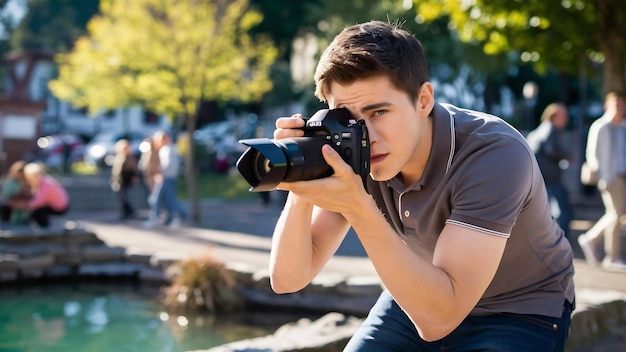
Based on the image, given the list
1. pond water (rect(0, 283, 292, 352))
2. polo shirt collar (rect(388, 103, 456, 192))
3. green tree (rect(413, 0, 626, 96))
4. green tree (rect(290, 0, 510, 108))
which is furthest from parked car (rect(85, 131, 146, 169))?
polo shirt collar (rect(388, 103, 456, 192))

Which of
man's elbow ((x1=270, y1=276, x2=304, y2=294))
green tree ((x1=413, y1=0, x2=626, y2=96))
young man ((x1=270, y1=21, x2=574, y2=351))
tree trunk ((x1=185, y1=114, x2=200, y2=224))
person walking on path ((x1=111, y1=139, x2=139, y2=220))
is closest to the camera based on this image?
young man ((x1=270, y1=21, x2=574, y2=351))

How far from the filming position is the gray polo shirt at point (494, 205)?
9.10 feet

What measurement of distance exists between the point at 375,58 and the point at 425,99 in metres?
0.31

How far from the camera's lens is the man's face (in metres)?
2.76

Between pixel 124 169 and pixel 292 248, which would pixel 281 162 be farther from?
pixel 124 169

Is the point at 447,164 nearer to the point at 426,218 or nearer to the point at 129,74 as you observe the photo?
the point at 426,218

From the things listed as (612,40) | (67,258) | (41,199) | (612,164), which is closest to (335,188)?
(612,164)

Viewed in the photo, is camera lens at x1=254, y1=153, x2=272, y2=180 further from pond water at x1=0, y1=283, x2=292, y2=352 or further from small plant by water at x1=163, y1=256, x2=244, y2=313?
small plant by water at x1=163, y1=256, x2=244, y2=313

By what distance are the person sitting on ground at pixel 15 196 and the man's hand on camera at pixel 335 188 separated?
38.0 ft

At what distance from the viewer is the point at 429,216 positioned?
304 cm

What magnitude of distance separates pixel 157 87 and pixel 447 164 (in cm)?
1791

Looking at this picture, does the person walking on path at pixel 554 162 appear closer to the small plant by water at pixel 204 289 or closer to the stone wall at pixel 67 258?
the small plant by water at pixel 204 289

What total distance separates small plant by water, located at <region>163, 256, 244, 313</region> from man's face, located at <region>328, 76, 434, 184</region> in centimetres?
620

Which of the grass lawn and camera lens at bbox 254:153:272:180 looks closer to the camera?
camera lens at bbox 254:153:272:180
